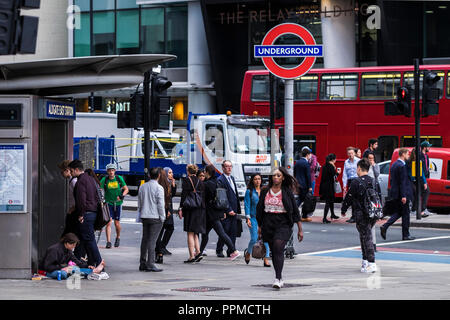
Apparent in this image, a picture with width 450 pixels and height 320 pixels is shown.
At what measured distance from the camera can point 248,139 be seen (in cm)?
3247

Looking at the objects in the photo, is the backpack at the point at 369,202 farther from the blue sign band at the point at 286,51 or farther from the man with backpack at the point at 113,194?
the man with backpack at the point at 113,194

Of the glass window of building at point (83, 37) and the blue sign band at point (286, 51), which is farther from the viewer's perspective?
the glass window of building at point (83, 37)

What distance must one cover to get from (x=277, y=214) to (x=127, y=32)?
4021cm

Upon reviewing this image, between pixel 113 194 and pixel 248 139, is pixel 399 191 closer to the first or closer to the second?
pixel 113 194

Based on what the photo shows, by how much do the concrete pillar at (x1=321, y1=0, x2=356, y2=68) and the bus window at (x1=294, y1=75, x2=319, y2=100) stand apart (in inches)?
423

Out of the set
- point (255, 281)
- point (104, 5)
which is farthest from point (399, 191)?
point (104, 5)

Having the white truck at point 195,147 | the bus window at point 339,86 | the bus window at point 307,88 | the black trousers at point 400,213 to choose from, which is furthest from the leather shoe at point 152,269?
the bus window at point 307,88

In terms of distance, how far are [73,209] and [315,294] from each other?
14.5ft

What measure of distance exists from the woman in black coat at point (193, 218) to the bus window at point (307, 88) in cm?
1657

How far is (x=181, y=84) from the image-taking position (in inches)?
1973

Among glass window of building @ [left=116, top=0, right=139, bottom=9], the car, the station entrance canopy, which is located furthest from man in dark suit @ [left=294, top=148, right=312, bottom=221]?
glass window of building @ [left=116, top=0, right=139, bottom=9]

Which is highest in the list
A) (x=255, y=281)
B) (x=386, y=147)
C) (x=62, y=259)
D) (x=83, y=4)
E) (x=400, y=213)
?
(x=83, y=4)

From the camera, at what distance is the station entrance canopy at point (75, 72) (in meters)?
13.6
